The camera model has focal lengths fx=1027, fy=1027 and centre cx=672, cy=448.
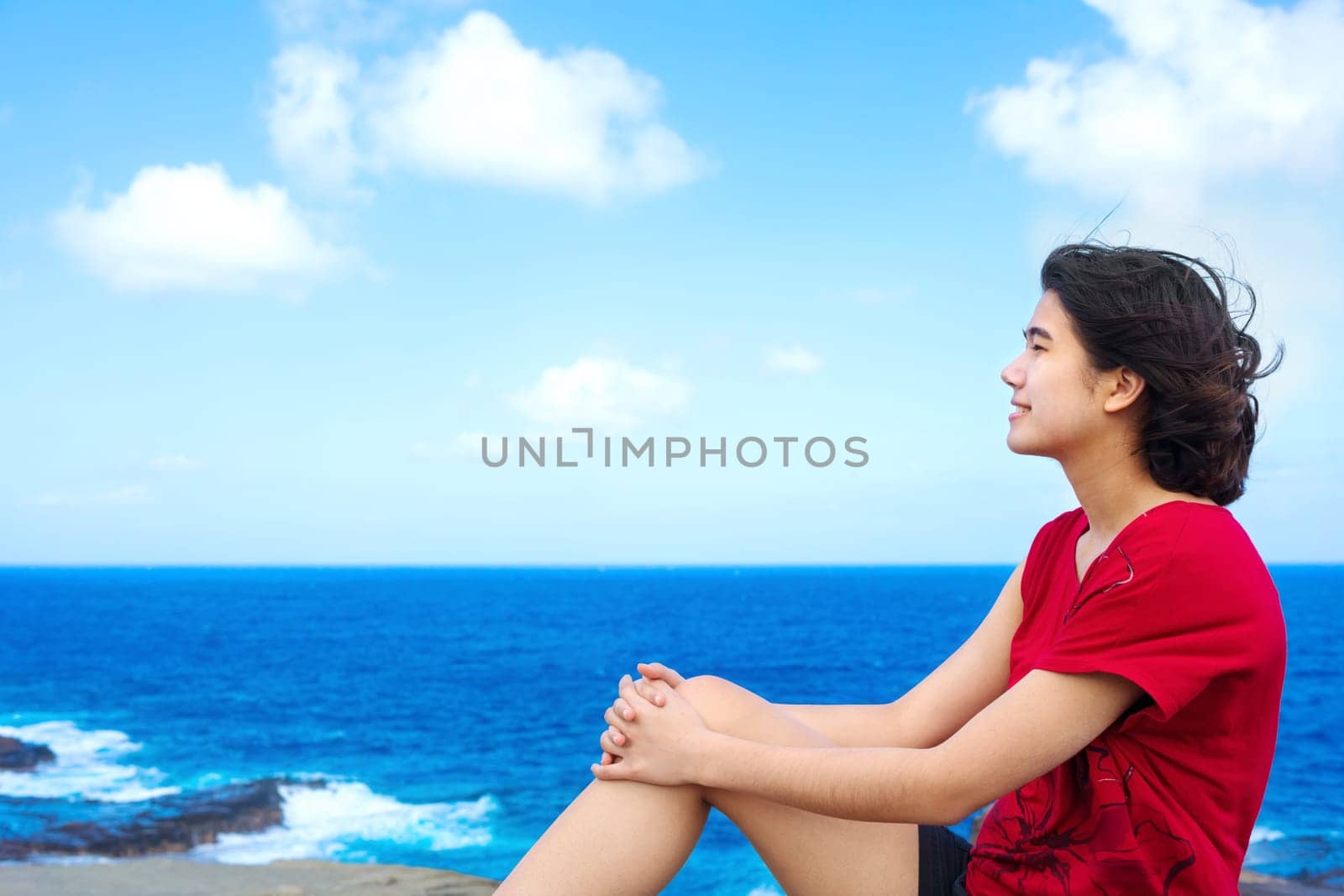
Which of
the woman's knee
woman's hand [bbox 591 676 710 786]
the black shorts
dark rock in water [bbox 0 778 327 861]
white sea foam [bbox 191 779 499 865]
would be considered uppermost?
the woman's knee

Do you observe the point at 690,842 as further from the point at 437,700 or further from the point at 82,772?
the point at 437,700

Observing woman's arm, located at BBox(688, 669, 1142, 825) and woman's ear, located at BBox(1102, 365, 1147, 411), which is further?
woman's ear, located at BBox(1102, 365, 1147, 411)

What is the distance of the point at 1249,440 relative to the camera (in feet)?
5.95

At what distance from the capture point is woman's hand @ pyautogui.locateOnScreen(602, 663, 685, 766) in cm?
196

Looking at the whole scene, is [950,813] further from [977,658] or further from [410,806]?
[410,806]

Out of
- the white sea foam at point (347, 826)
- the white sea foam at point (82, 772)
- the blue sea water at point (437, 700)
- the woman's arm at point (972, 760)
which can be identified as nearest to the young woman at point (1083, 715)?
the woman's arm at point (972, 760)

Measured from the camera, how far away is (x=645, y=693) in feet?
6.62

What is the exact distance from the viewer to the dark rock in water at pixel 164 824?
11.1m

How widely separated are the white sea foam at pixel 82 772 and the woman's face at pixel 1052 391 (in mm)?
17160

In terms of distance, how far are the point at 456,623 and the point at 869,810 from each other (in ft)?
204

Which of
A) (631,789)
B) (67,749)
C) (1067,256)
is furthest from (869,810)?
(67,749)

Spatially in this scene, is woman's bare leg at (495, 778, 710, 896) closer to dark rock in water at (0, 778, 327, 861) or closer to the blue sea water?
dark rock in water at (0, 778, 327, 861)

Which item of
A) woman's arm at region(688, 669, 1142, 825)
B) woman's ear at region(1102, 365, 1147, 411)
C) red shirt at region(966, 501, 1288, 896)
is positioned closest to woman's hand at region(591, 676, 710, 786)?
woman's arm at region(688, 669, 1142, 825)

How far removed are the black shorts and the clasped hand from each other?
465mm
